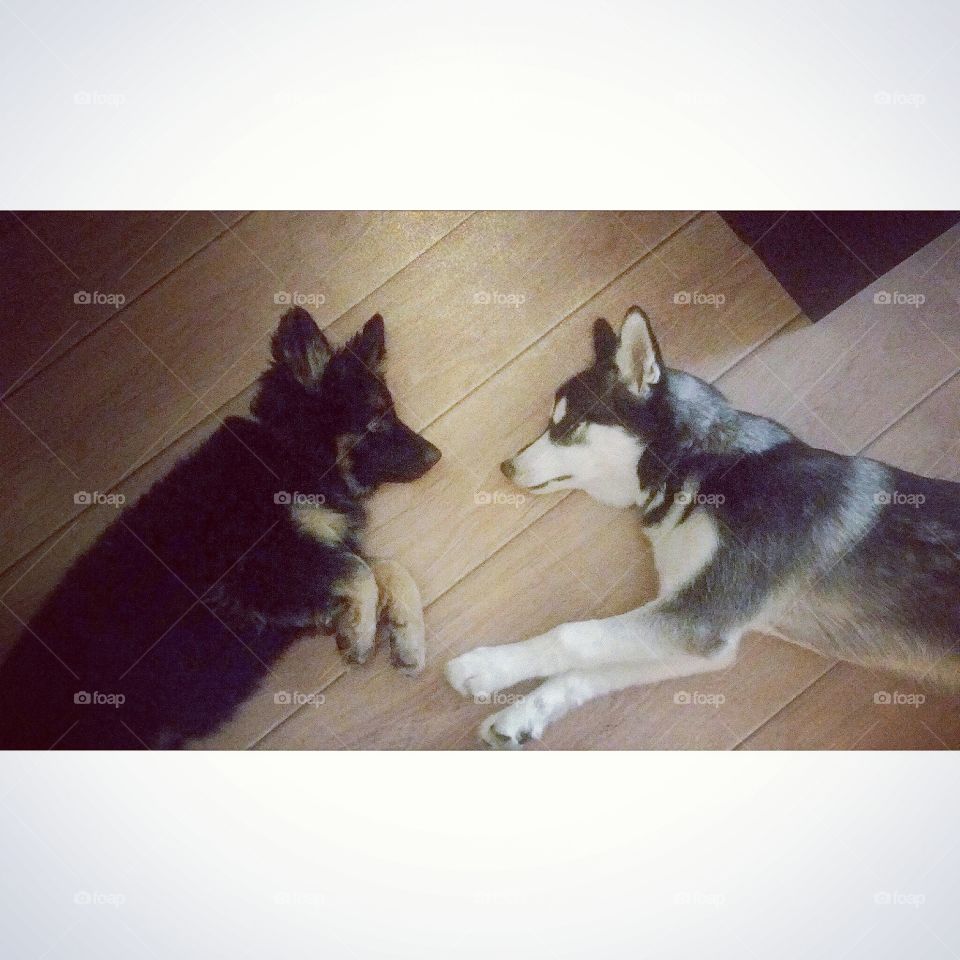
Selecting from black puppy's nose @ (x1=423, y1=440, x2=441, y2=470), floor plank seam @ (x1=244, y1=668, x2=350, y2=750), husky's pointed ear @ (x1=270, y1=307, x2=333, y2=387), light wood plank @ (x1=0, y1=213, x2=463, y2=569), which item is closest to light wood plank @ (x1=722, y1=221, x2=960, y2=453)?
black puppy's nose @ (x1=423, y1=440, x2=441, y2=470)

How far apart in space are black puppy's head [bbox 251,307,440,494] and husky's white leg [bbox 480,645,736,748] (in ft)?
1.60

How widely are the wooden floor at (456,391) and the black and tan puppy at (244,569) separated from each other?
0.04 metres

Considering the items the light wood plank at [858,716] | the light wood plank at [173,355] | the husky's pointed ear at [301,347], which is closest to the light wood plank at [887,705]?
the light wood plank at [858,716]

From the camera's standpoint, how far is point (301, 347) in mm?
1494

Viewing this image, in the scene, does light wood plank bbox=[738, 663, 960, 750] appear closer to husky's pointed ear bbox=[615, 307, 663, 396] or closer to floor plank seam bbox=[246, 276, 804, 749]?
floor plank seam bbox=[246, 276, 804, 749]

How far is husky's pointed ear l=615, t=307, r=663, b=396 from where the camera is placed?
149cm

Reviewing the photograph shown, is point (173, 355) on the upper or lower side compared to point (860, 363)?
upper

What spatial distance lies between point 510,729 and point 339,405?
696 millimetres

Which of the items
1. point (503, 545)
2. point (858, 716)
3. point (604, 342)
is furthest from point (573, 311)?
point (858, 716)

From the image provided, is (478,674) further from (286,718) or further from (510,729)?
(286,718)

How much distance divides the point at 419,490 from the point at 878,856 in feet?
3.65

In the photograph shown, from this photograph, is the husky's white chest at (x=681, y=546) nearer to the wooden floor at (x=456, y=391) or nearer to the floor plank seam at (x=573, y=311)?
the wooden floor at (x=456, y=391)

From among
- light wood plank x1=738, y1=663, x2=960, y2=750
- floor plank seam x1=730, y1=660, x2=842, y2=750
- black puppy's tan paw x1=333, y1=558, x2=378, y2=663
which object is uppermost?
black puppy's tan paw x1=333, y1=558, x2=378, y2=663
